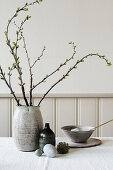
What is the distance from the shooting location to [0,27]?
1822mm

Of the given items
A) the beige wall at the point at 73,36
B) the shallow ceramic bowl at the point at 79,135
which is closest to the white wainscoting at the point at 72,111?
the beige wall at the point at 73,36

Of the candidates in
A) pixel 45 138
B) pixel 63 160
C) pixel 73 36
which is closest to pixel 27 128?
pixel 45 138

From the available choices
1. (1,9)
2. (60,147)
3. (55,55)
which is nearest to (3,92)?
(55,55)

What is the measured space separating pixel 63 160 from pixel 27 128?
0.69ft

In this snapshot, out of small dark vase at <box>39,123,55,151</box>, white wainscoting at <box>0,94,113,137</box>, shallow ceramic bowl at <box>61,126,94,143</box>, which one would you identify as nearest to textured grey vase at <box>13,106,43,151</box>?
small dark vase at <box>39,123,55,151</box>

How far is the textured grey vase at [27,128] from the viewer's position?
108 cm

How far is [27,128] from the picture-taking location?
1077mm

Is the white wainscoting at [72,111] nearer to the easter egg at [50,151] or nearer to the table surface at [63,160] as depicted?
the table surface at [63,160]

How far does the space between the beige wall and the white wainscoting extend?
66 mm

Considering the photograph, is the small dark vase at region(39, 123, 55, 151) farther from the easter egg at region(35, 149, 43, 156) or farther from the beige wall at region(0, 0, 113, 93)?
the beige wall at region(0, 0, 113, 93)

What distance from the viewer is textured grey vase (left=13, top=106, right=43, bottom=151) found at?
42.4 inches

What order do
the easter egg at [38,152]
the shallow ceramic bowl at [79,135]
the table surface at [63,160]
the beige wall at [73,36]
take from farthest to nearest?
the beige wall at [73,36], the shallow ceramic bowl at [79,135], the easter egg at [38,152], the table surface at [63,160]

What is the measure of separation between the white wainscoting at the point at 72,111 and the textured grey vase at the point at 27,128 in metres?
0.72

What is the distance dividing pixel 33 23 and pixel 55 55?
0.27 metres
